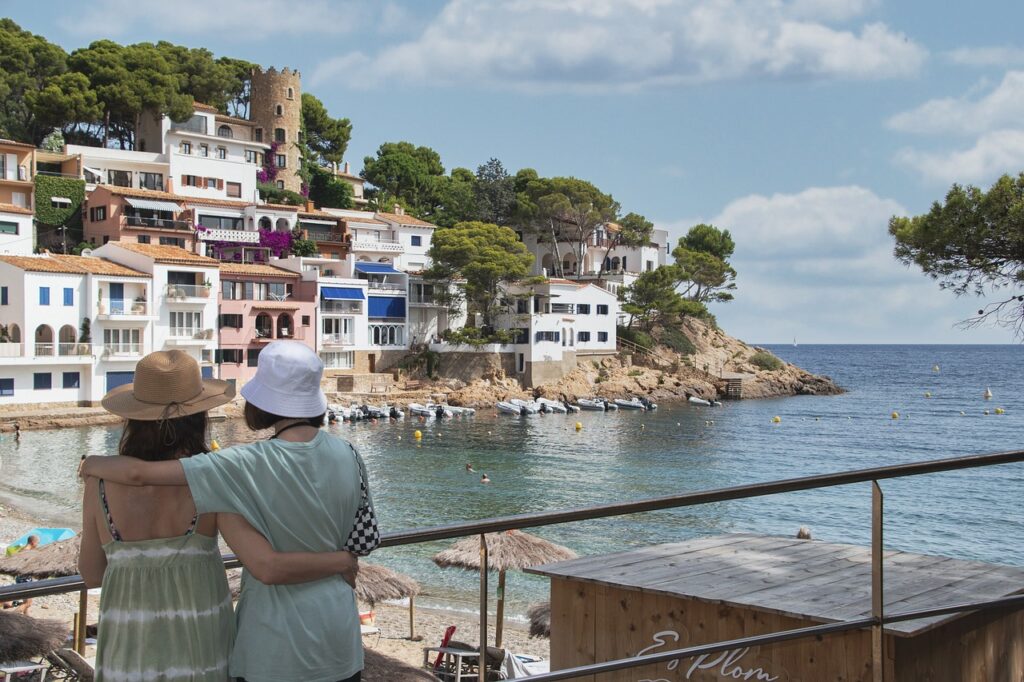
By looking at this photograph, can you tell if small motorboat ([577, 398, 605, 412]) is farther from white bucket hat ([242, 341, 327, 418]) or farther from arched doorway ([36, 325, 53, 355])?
white bucket hat ([242, 341, 327, 418])

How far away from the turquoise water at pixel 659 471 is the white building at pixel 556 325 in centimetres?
505

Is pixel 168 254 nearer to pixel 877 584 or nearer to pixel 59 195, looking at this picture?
pixel 59 195

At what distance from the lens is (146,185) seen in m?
51.7

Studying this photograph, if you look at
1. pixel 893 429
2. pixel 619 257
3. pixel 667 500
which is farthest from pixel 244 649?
pixel 619 257

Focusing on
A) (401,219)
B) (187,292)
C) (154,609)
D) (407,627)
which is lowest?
(407,627)

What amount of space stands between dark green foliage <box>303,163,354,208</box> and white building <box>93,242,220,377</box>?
1727 cm

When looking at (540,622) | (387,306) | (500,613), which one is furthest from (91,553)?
(387,306)

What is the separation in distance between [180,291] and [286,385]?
42744mm

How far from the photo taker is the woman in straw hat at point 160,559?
2166mm

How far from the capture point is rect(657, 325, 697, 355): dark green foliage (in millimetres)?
64312

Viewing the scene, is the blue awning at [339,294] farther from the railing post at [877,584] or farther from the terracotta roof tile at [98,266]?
the railing post at [877,584]

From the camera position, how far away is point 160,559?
2182mm

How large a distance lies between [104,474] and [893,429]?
51.7 meters

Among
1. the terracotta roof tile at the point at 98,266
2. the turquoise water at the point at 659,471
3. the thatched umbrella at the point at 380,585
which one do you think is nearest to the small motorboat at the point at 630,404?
the turquoise water at the point at 659,471
